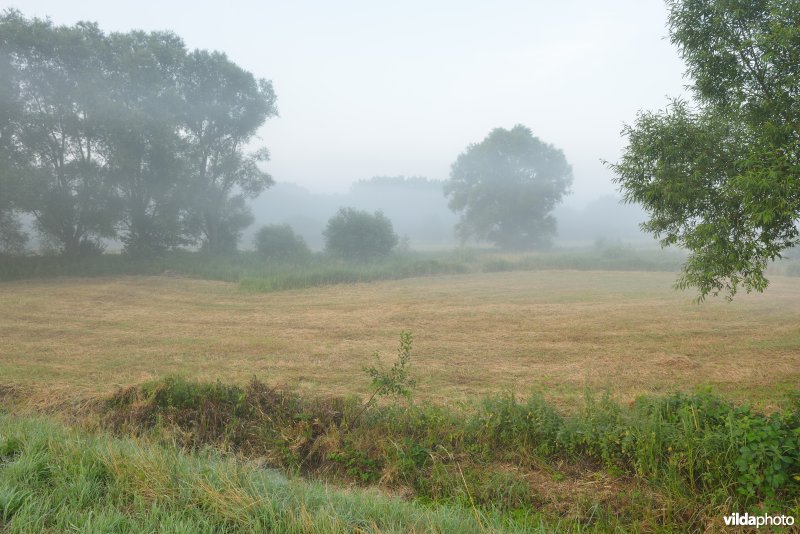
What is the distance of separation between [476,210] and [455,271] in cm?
2667

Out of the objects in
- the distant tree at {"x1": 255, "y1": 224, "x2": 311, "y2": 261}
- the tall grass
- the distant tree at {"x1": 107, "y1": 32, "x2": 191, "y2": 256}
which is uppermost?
the distant tree at {"x1": 107, "y1": 32, "x2": 191, "y2": 256}

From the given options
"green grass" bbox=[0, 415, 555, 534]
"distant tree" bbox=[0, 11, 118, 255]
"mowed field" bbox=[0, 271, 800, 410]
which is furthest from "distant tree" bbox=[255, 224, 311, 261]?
"green grass" bbox=[0, 415, 555, 534]

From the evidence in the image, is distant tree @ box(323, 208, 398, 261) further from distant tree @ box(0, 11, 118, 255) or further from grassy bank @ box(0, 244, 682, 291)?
distant tree @ box(0, 11, 118, 255)

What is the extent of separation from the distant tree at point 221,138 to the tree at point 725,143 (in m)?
31.9

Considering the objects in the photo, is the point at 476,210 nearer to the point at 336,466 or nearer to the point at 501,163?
the point at 501,163

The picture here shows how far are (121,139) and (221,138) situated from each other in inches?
397

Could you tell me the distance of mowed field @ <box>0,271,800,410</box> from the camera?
30.1ft

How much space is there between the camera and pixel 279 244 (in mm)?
38500

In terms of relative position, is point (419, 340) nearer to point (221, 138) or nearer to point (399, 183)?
point (221, 138)

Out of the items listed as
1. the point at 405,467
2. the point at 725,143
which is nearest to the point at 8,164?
the point at 405,467

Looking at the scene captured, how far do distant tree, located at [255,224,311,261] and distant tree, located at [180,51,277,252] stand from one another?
7.20 ft

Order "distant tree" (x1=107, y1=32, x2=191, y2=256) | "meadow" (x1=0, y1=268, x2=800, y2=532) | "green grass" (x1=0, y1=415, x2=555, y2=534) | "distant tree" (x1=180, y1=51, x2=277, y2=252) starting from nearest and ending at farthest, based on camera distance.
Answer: "green grass" (x1=0, y1=415, x2=555, y2=534) < "meadow" (x1=0, y1=268, x2=800, y2=532) < "distant tree" (x1=107, y1=32, x2=191, y2=256) < "distant tree" (x1=180, y1=51, x2=277, y2=252)

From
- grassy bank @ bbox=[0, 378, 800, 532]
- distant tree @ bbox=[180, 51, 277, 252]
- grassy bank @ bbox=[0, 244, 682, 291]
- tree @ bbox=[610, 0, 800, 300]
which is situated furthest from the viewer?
distant tree @ bbox=[180, 51, 277, 252]

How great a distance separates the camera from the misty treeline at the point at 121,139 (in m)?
26.3
